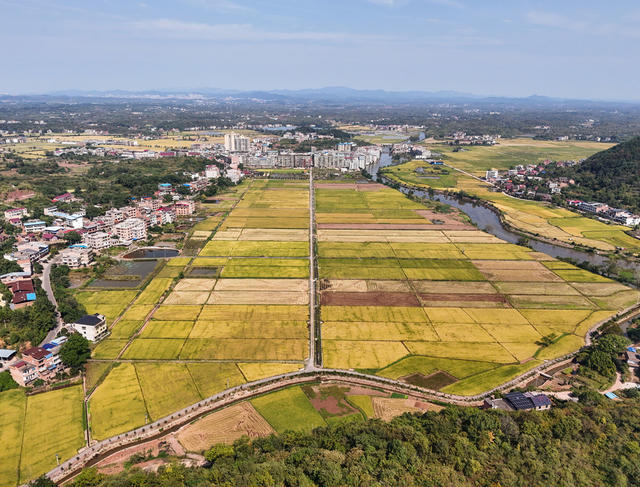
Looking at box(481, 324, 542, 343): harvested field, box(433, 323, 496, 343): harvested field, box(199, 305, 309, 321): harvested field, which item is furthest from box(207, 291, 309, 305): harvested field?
box(481, 324, 542, 343): harvested field

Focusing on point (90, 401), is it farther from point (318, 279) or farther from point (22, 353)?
point (318, 279)

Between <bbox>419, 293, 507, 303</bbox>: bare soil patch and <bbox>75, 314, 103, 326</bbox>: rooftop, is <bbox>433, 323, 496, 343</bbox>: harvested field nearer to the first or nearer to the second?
<bbox>419, 293, 507, 303</bbox>: bare soil patch

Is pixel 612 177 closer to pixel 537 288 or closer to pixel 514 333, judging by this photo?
pixel 537 288

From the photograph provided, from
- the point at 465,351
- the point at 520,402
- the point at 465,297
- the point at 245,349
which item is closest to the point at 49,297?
the point at 245,349

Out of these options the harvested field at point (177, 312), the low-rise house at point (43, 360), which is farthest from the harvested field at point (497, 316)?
the low-rise house at point (43, 360)

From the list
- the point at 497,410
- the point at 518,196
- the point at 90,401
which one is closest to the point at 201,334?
the point at 90,401

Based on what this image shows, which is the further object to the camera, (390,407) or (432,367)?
(432,367)
